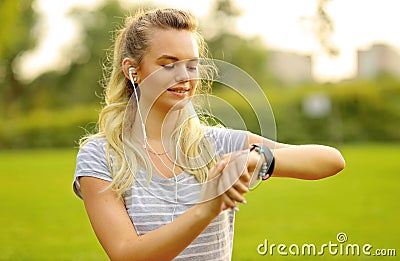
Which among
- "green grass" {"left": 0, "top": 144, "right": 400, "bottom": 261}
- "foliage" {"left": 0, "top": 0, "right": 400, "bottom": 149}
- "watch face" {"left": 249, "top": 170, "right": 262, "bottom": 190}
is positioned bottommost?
"watch face" {"left": 249, "top": 170, "right": 262, "bottom": 190}

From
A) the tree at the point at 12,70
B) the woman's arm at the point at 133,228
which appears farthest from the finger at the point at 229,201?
the tree at the point at 12,70

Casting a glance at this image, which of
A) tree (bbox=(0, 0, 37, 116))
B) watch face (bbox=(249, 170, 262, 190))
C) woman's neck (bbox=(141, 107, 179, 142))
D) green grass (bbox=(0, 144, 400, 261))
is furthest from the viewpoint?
tree (bbox=(0, 0, 37, 116))

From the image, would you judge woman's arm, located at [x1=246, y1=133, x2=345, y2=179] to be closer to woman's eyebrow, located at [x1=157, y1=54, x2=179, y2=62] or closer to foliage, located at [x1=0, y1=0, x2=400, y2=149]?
woman's eyebrow, located at [x1=157, y1=54, x2=179, y2=62]

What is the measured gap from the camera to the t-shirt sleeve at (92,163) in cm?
195

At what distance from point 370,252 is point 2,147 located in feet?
75.7

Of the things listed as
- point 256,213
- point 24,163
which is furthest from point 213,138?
point 24,163

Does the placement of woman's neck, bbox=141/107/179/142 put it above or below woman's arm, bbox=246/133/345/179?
above

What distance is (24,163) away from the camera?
18031mm

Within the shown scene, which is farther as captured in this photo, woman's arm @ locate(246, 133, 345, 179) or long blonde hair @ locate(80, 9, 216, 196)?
long blonde hair @ locate(80, 9, 216, 196)

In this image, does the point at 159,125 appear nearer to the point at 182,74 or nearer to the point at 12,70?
the point at 182,74

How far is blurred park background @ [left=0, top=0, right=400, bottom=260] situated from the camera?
7.14m

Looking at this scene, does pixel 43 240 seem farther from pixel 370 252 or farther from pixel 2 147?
pixel 2 147

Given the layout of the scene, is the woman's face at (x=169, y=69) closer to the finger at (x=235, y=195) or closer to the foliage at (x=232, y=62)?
the finger at (x=235, y=195)

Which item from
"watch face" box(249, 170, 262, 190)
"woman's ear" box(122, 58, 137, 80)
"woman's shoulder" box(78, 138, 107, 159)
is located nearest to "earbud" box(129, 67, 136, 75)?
"woman's ear" box(122, 58, 137, 80)
